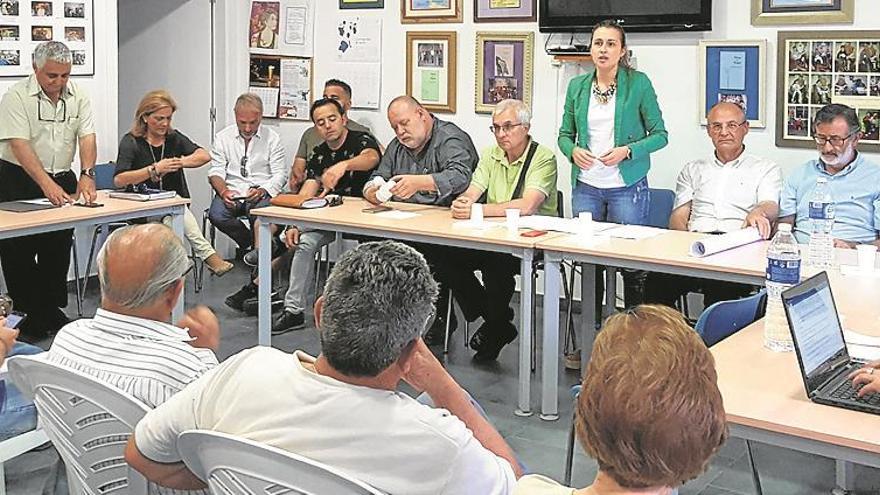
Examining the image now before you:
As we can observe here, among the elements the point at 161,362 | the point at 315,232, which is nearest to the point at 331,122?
the point at 315,232

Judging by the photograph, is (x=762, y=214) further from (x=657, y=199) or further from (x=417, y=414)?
(x=417, y=414)

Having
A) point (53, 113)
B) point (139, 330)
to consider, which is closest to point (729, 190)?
point (53, 113)

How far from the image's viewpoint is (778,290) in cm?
267

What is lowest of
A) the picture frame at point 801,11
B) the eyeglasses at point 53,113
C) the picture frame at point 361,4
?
the eyeglasses at point 53,113

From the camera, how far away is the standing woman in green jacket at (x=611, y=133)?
4.85 metres

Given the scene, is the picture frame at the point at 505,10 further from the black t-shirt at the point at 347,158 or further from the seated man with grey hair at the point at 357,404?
the seated man with grey hair at the point at 357,404

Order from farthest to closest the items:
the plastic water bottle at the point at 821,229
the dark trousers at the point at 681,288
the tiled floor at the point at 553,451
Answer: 1. the dark trousers at the point at 681,288
2. the plastic water bottle at the point at 821,229
3. the tiled floor at the point at 553,451

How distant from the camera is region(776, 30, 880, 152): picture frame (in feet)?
16.7

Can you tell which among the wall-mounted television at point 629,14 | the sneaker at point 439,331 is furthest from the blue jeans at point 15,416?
the wall-mounted television at point 629,14

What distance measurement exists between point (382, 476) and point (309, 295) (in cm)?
439

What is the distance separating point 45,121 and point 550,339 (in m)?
2.82

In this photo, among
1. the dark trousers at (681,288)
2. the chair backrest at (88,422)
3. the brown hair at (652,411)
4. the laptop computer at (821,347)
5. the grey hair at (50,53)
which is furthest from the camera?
the grey hair at (50,53)

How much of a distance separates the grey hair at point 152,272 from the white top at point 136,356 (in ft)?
0.14

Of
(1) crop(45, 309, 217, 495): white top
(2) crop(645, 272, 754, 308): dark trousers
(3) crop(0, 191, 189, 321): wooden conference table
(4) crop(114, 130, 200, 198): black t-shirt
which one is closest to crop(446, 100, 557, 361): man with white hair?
A: (2) crop(645, 272, 754, 308): dark trousers
